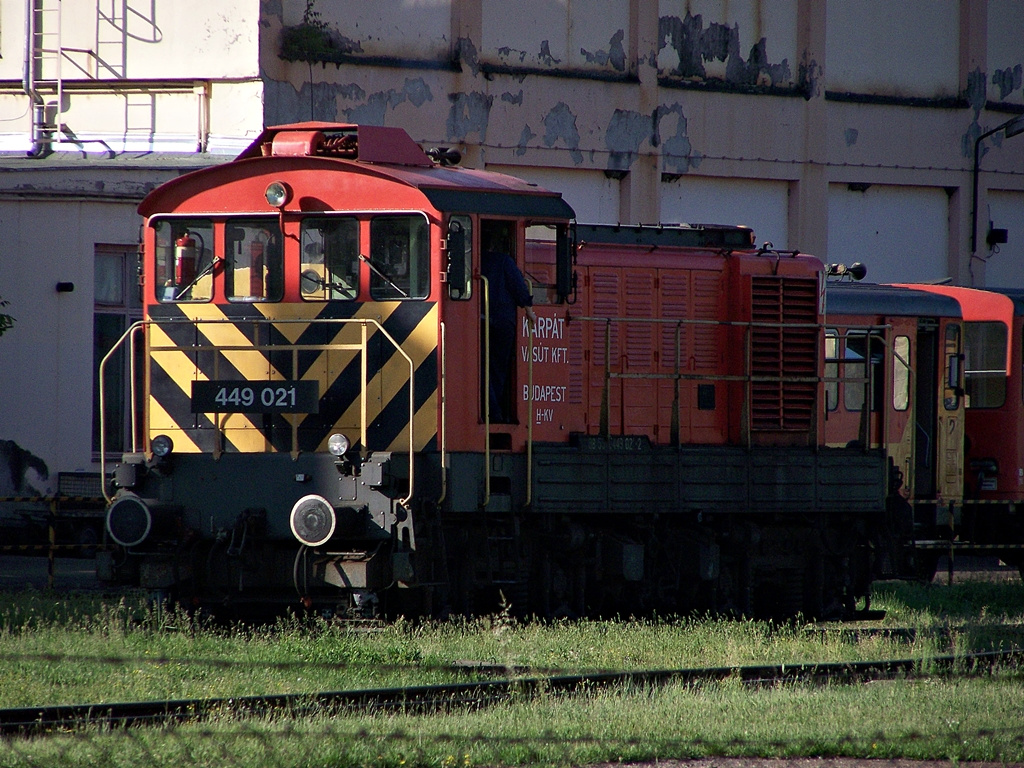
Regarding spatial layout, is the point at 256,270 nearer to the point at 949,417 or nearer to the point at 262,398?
the point at 262,398

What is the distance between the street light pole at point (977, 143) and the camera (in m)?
25.0

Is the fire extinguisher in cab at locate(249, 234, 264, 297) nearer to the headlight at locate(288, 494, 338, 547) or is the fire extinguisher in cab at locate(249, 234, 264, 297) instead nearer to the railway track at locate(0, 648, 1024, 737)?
the headlight at locate(288, 494, 338, 547)

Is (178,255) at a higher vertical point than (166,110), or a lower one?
lower

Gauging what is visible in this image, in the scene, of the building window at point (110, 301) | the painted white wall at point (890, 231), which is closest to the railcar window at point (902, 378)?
the painted white wall at point (890, 231)

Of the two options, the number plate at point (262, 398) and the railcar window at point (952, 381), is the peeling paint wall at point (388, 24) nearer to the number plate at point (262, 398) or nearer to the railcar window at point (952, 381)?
the railcar window at point (952, 381)

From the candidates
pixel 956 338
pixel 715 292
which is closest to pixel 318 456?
pixel 715 292

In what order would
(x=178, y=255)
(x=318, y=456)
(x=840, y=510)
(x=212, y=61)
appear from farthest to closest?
(x=212, y=61) < (x=840, y=510) < (x=178, y=255) < (x=318, y=456)

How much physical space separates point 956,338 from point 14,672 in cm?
1286

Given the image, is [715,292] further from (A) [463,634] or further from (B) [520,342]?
(A) [463,634]

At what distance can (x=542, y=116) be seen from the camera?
2172 cm

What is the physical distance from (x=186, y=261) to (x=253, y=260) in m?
0.55

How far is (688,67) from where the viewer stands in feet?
75.5

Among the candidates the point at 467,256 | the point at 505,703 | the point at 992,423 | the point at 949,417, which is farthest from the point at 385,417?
the point at 992,423

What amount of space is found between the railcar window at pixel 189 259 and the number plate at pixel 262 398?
986mm
